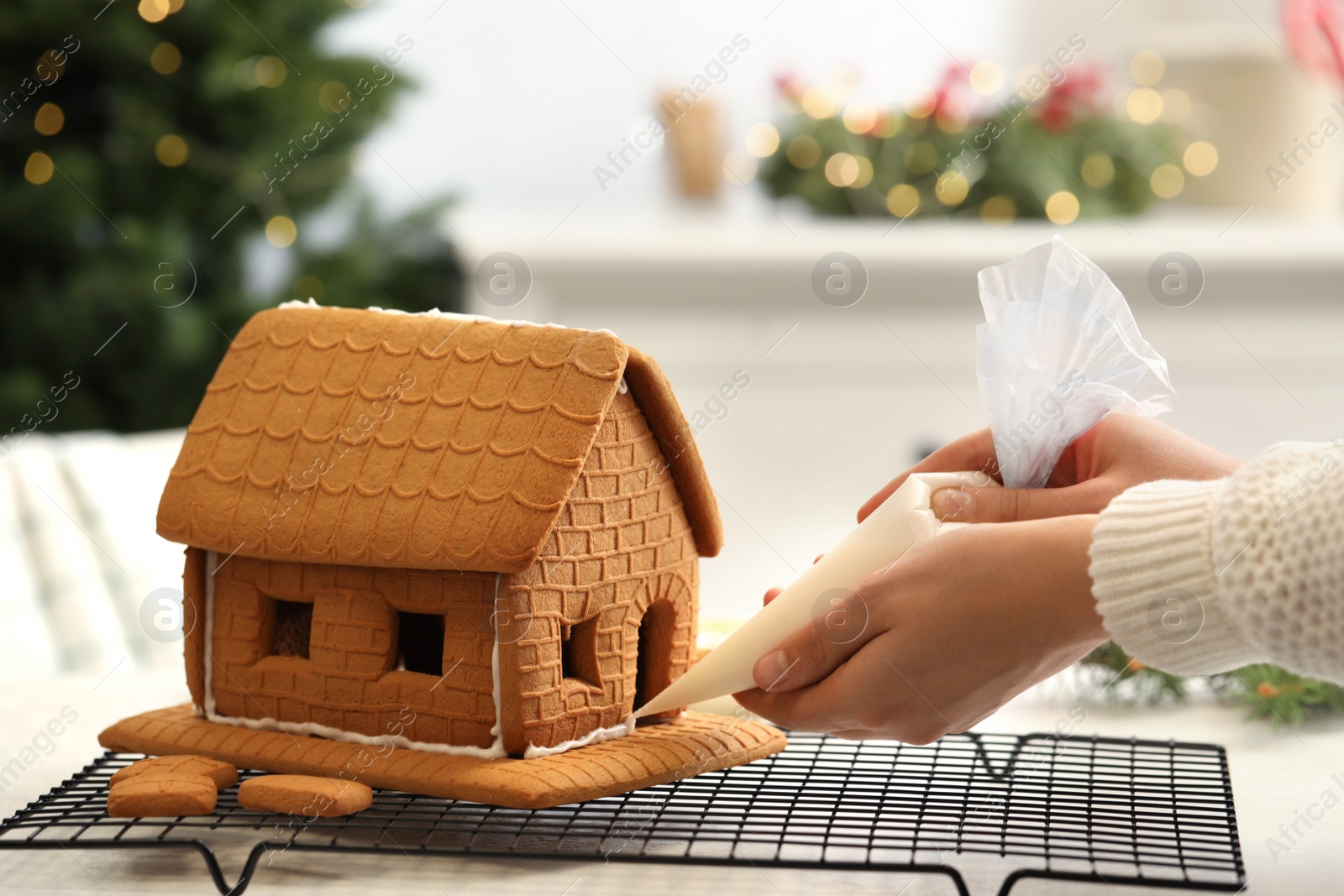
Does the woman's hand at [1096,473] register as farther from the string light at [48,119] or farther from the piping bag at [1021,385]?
the string light at [48,119]

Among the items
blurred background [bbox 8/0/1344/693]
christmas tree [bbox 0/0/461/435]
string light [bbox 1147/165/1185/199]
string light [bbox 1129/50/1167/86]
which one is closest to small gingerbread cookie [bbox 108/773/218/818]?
blurred background [bbox 8/0/1344/693]

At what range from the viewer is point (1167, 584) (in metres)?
0.67

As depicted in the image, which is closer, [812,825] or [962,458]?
[812,825]

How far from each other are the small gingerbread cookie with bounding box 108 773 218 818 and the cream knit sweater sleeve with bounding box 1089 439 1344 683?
0.56 meters

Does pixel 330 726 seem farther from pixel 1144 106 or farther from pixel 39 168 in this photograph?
pixel 1144 106

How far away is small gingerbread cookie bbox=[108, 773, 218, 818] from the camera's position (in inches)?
30.8

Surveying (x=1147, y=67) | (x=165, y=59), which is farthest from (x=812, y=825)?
(x=1147, y=67)

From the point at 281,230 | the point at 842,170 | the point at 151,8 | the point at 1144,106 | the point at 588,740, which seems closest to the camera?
the point at 588,740

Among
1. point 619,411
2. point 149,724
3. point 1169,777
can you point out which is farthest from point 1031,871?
point 149,724

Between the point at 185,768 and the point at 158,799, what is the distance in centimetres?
6

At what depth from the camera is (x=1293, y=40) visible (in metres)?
2.22

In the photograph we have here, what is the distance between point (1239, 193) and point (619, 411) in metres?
2.70

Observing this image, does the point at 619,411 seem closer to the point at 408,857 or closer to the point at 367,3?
the point at 408,857

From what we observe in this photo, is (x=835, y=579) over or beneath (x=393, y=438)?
beneath
